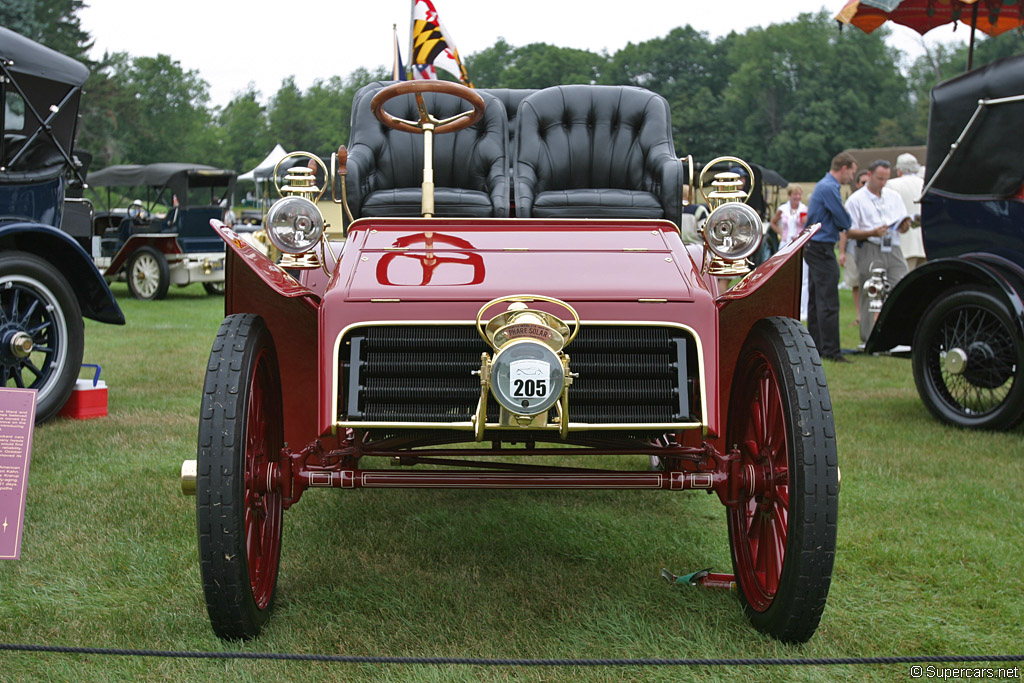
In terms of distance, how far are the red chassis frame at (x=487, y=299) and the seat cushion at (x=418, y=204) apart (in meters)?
0.73

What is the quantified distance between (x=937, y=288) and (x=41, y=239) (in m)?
5.56

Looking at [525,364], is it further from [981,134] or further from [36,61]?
[36,61]

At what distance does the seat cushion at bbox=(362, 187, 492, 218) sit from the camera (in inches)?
162

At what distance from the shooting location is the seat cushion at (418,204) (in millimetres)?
4113

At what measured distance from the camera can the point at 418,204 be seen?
417 centimetres

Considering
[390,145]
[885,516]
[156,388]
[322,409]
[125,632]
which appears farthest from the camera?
[156,388]

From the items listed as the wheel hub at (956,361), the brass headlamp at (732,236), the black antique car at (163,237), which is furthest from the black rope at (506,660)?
the black antique car at (163,237)

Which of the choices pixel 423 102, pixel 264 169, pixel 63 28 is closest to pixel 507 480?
pixel 423 102

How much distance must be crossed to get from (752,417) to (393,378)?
1.24m

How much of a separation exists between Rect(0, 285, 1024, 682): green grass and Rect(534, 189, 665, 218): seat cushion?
1.28 meters

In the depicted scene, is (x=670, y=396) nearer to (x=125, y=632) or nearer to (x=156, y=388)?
(x=125, y=632)

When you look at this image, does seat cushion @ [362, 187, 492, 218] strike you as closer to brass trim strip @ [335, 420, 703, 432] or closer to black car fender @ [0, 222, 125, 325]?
brass trim strip @ [335, 420, 703, 432]

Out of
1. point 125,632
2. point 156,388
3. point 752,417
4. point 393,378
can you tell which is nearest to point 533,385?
point 393,378

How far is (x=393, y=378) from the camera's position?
279cm
